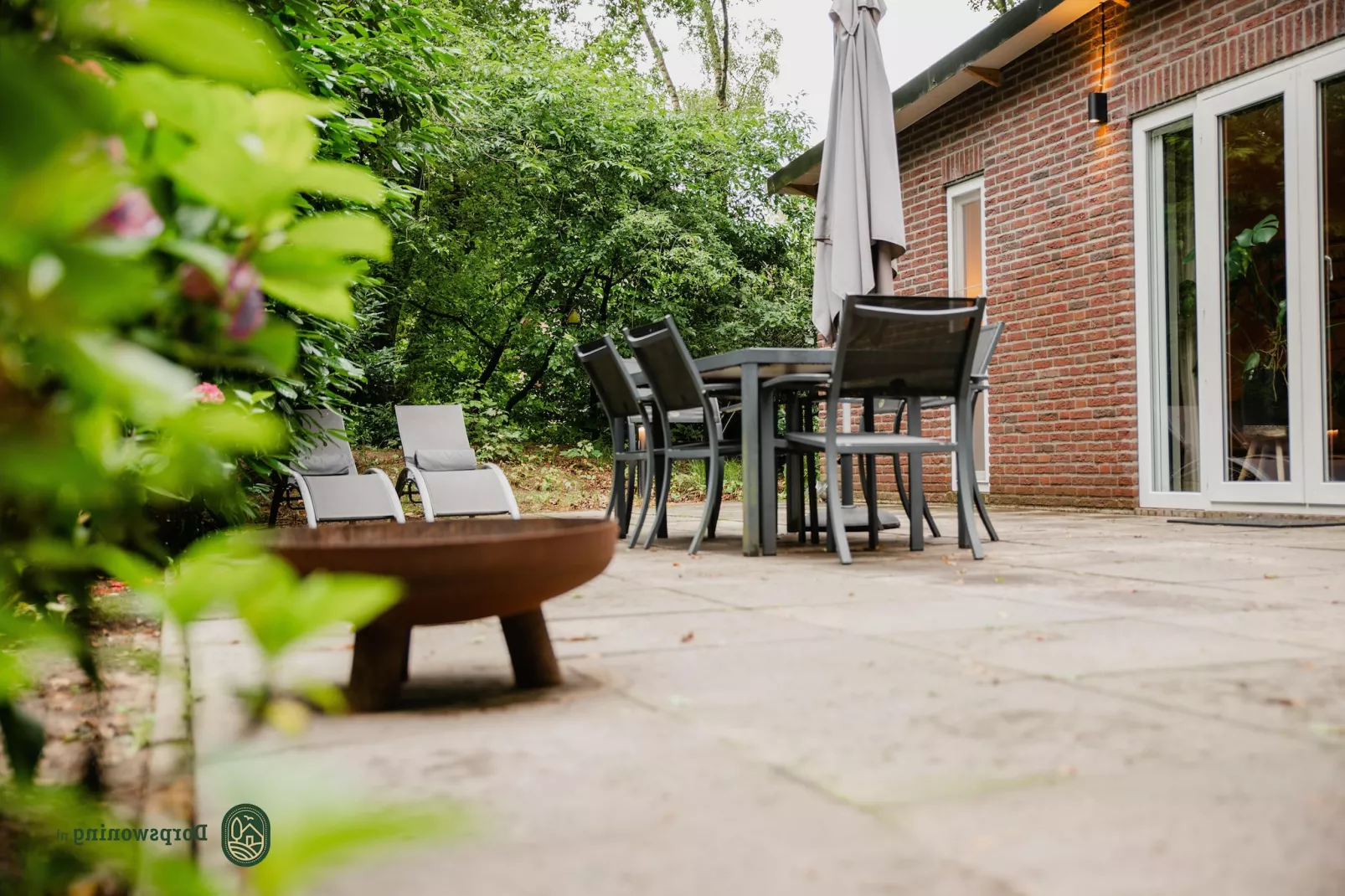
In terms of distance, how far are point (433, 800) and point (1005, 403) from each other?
6.98m

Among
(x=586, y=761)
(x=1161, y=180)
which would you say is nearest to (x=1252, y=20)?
(x=1161, y=180)

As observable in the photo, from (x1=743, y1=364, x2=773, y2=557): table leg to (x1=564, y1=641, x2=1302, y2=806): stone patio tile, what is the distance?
2.11 m

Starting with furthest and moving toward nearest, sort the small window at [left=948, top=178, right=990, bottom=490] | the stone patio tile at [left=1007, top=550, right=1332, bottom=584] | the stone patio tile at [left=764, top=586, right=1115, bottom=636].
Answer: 1. the small window at [left=948, top=178, right=990, bottom=490]
2. the stone patio tile at [left=1007, top=550, right=1332, bottom=584]
3. the stone patio tile at [left=764, top=586, right=1115, bottom=636]

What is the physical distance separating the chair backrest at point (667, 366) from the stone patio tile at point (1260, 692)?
8.39ft

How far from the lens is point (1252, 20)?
5715 mm

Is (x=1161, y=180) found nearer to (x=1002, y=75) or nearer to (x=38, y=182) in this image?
(x=1002, y=75)

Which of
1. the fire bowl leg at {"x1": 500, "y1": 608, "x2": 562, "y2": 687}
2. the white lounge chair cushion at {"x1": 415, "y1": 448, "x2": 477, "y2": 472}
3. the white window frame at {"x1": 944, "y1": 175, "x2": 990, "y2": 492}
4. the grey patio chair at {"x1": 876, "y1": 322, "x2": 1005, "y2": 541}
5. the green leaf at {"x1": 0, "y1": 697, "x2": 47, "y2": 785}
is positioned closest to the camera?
the green leaf at {"x1": 0, "y1": 697, "x2": 47, "y2": 785}

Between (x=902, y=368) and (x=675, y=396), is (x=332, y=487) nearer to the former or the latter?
(x=675, y=396)

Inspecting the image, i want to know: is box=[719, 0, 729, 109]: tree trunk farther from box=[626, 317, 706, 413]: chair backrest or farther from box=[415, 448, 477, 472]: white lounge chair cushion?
box=[626, 317, 706, 413]: chair backrest

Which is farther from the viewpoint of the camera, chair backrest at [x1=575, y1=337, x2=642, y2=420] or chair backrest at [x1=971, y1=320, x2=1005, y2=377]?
chair backrest at [x1=971, y1=320, x2=1005, y2=377]

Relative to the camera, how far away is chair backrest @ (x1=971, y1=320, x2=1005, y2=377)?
5152 mm

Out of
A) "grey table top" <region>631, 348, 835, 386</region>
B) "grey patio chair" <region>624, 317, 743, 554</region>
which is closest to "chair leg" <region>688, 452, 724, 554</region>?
"grey patio chair" <region>624, 317, 743, 554</region>

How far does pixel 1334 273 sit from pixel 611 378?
372 centimetres

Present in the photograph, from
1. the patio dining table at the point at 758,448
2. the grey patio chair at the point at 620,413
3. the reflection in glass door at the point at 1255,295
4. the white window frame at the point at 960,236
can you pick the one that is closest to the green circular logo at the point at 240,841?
the patio dining table at the point at 758,448
